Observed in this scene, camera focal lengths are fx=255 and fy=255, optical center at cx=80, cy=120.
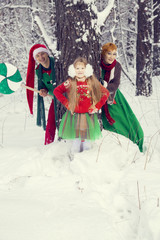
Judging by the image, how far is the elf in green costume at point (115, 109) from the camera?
11.2 feet

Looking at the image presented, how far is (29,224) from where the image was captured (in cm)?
176

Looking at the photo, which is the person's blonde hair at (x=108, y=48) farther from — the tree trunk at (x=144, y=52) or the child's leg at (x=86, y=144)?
the tree trunk at (x=144, y=52)

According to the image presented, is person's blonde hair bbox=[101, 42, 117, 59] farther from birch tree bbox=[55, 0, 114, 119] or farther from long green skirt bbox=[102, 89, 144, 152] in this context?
long green skirt bbox=[102, 89, 144, 152]

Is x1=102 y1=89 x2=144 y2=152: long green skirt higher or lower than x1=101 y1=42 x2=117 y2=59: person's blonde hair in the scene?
lower

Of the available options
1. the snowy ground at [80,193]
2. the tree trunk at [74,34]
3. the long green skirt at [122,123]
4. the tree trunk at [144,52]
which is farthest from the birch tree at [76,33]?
the tree trunk at [144,52]

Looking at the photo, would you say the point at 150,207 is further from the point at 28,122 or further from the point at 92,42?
the point at 28,122

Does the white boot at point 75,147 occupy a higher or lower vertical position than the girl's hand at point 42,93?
lower

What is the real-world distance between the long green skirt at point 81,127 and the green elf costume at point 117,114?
559 millimetres

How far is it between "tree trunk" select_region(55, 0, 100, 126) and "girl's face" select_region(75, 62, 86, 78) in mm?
315

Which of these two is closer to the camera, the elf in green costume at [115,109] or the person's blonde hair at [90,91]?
the person's blonde hair at [90,91]

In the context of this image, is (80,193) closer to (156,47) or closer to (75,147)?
(75,147)

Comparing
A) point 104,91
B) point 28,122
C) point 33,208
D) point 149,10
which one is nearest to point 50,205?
point 33,208

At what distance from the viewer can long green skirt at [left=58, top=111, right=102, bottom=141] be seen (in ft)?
9.64

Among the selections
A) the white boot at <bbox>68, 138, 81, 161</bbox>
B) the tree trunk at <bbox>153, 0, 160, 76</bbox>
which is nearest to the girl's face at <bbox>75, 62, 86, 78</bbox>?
the white boot at <bbox>68, 138, 81, 161</bbox>
